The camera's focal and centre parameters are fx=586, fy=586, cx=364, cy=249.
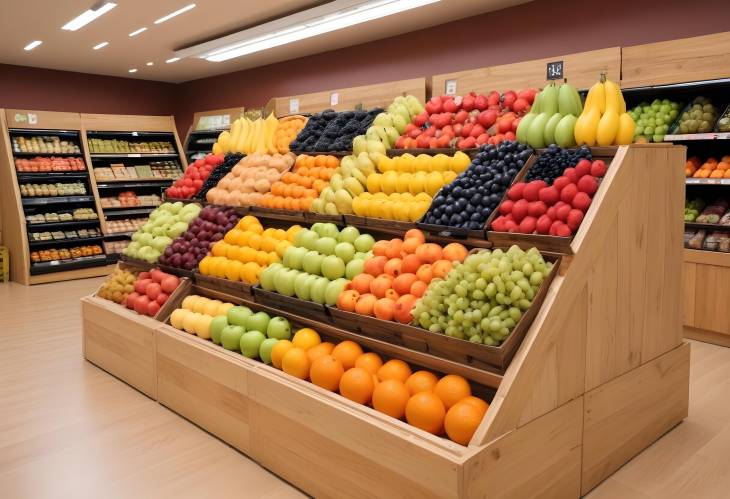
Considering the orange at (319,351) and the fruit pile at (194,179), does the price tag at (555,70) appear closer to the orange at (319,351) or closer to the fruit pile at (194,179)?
the fruit pile at (194,179)

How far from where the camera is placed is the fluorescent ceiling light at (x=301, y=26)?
652 cm

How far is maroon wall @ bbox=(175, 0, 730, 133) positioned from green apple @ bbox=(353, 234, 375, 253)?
4.38 meters

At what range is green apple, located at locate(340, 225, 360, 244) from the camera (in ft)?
10.5

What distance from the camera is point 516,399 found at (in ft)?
6.98

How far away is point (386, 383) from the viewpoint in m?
2.40

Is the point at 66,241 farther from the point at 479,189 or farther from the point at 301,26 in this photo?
the point at 479,189

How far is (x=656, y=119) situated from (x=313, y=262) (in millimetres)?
3727

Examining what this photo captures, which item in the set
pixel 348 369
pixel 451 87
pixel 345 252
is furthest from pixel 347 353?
pixel 451 87

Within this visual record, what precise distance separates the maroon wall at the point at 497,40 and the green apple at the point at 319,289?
474 centimetres

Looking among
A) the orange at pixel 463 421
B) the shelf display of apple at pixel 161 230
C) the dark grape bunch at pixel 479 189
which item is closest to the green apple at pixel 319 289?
the dark grape bunch at pixel 479 189

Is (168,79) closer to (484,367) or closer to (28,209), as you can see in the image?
(28,209)

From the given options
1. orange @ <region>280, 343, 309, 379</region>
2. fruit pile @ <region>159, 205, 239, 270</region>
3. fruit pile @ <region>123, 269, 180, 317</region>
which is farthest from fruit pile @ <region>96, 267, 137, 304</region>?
orange @ <region>280, 343, 309, 379</region>

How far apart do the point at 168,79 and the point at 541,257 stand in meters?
12.4

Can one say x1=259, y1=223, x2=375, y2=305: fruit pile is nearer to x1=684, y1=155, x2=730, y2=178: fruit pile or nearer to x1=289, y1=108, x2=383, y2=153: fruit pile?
x1=289, y1=108, x2=383, y2=153: fruit pile
